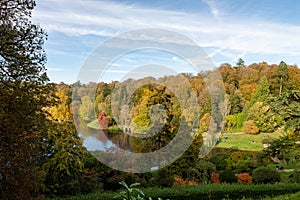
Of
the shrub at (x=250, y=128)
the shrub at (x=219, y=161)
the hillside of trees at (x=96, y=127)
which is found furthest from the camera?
the shrub at (x=250, y=128)

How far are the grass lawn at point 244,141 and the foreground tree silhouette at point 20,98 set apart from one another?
13.9 metres

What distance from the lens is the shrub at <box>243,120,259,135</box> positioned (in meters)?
19.1

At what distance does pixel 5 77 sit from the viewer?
16.0 feet

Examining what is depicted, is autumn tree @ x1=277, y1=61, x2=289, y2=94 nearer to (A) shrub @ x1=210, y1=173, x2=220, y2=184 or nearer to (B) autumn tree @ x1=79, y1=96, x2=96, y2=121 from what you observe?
(A) shrub @ x1=210, y1=173, x2=220, y2=184

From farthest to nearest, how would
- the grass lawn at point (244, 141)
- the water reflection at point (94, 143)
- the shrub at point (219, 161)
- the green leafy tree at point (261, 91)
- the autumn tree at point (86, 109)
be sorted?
the green leafy tree at point (261, 91) < the grass lawn at point (244, 141) < the shrub at point (219, 161) < the water reflection at point (94, 143) < the autumn tree at point (86, 109)

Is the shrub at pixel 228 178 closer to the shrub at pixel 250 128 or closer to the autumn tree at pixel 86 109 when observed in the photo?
the autumn tree at pixel 86 109

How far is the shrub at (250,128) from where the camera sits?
62.6 ft

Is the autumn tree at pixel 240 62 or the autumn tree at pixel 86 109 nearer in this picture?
the autumn tree at pixel 86 109

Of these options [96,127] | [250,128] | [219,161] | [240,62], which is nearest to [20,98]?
[96,127]

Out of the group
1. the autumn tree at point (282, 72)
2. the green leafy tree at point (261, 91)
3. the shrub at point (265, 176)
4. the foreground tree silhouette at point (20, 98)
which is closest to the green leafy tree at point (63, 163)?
the foreground tree silhouette at point (20, 98)

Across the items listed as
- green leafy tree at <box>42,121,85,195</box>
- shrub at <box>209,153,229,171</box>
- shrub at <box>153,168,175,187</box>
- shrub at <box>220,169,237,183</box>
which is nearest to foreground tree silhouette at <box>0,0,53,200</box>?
green leafy tree at <box>42,121,85,195</box>

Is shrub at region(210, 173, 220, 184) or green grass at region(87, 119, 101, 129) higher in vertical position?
green grass at region(87, 119, 101, 129)

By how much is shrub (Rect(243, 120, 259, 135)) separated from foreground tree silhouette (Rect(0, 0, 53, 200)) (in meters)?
15.6

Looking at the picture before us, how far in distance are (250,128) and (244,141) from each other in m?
1.05
